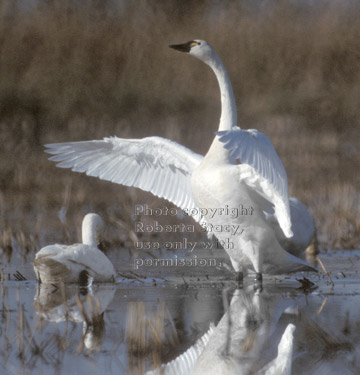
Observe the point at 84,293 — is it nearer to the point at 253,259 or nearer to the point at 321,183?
the point at 253,259

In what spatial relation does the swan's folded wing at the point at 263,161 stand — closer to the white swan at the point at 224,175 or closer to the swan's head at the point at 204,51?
the white swan at the point at 224,175

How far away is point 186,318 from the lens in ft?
17.5

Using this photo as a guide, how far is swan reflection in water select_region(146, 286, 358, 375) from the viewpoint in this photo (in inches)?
158

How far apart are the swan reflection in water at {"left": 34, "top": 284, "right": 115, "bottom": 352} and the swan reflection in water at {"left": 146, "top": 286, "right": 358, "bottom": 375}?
21.6 inches

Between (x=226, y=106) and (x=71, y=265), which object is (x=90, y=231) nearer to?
(x=71, y=265)

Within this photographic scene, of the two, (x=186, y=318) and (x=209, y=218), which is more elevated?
(x=209, y=218)

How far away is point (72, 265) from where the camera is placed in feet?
22.7

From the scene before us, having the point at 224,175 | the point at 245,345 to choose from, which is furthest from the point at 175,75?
the point at 245,345

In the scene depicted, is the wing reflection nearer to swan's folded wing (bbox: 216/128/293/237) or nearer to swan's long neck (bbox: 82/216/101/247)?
swan's folded wing (bbox: 216/128/293/237)

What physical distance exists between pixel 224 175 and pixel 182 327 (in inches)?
82.5

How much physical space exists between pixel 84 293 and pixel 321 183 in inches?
254

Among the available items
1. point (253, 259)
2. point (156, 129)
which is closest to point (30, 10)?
point (156, 129)

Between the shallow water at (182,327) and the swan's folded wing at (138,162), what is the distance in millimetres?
1172

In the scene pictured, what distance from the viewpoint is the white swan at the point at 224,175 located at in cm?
633
